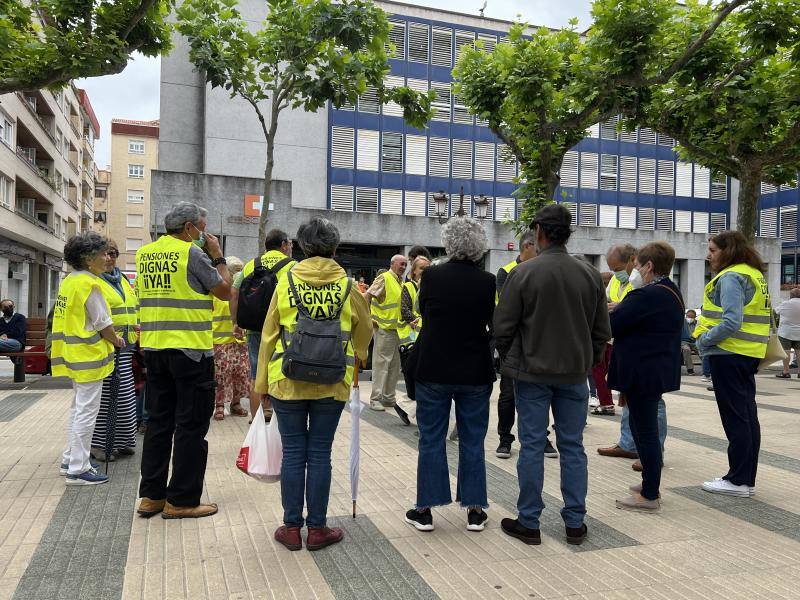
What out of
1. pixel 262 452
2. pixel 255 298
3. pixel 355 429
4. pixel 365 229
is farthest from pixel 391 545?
pixel 365 229

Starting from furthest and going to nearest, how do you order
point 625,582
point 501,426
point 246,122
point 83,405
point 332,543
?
point 246,122 → point 501,426 → point 83,405 → point 332,543 → point 625,582

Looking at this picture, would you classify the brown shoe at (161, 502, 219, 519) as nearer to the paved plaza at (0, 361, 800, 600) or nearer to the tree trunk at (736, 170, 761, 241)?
the paved plaza at (0, 361, 800, 600)

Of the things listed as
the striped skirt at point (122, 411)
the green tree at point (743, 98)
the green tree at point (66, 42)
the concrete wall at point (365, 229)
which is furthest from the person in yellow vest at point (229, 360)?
the concrete wall at point (365, 229)

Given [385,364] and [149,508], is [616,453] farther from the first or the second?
[149,508]

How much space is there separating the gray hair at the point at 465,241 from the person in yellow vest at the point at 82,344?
2.93 meters

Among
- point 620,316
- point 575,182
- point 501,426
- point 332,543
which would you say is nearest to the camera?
point 332,543

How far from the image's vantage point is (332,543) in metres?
4.01

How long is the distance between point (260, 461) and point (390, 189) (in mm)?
27212

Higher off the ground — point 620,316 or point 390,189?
point 390,189

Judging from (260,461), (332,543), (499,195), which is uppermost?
(499,195)

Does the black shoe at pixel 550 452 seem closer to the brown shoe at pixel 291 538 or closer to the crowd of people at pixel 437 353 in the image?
the crowd of people at pixel 437 353

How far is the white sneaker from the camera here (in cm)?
516

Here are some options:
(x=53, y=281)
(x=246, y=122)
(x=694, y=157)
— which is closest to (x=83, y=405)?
(x=694, y=157)

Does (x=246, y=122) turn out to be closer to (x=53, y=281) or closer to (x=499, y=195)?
(x=499, y=195)
